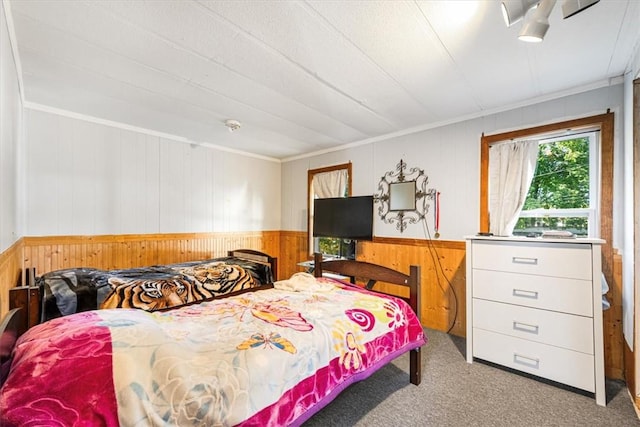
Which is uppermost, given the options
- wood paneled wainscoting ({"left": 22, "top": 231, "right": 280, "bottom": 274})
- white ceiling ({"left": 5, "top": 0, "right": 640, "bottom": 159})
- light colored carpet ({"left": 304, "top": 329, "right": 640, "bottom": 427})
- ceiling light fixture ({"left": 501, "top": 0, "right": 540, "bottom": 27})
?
white ceiling ({"left": 5, "top": 0, "right": 640, "bottom": 159})

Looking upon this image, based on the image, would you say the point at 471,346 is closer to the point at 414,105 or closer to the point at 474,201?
the point at 474,201

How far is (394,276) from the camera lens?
2.22 m

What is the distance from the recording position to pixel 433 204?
3.23 m

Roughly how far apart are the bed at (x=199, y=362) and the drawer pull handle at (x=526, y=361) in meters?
1.06

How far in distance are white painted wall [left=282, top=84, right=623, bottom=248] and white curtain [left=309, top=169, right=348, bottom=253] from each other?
7.9 inches

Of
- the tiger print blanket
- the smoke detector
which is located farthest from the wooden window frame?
the smoke detector

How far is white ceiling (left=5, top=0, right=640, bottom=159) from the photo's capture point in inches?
60.2

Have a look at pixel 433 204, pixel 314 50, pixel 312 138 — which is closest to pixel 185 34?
pixel 314 50

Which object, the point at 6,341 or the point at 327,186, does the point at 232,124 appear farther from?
the point at 6,341

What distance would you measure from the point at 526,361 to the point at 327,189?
3.07 m

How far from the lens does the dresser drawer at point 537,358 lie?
6.49 ft

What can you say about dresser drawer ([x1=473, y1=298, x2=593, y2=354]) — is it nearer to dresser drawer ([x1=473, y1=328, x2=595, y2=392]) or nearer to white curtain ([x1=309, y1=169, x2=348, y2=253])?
dresser drawer ([x1=473, y1=328, x2=595, y2=392])

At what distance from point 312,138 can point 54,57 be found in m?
2.57

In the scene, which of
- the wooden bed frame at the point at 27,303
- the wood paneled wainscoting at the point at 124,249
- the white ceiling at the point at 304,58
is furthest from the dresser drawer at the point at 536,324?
the wood paneled wainscoting at the point at 124,249
